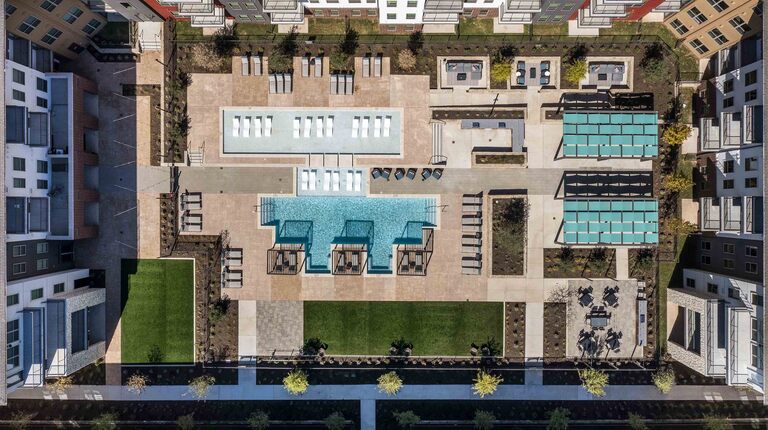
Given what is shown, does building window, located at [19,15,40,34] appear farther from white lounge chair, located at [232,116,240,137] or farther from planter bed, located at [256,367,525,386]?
planter bed, located at [256,367,525,386]

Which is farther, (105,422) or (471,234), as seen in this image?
(471,234)

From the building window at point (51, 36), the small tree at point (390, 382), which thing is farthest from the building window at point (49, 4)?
the small tree at point (390, 382)

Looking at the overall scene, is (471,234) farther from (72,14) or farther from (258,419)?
(72,14)

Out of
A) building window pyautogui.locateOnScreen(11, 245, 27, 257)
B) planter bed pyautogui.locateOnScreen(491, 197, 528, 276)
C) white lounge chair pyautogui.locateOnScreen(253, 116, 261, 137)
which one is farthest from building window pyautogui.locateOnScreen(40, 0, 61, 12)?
planter bed pyautogui.locateOnScreen(491, 197, 528, 276)

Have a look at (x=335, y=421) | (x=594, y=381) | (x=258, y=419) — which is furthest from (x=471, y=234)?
(x=258, y=419)

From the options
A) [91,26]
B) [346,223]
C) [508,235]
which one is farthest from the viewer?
[346,223]

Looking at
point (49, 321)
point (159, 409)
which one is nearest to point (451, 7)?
point (49, 321)
